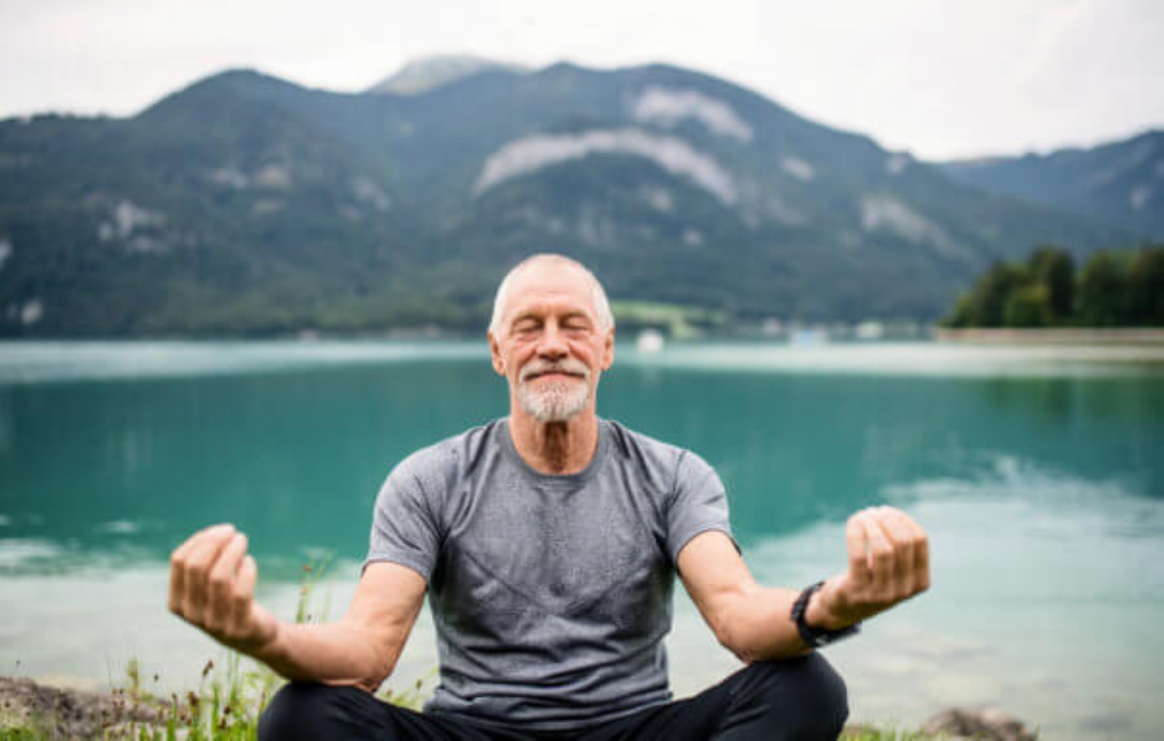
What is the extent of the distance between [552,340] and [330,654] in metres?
1.11

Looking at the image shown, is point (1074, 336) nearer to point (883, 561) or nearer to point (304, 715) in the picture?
point (883, 561)

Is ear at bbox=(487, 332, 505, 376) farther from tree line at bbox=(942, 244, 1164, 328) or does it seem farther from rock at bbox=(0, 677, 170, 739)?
tree line at bbox=(942, 244, 1164, 328)

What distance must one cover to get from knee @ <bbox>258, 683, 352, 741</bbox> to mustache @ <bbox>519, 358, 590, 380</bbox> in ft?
3.52

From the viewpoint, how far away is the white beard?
2.82m

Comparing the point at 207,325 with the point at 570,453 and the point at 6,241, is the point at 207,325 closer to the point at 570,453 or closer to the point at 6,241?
the point at 6,241

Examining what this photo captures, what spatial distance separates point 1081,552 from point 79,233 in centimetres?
18866

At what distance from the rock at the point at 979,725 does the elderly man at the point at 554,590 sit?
3695mm

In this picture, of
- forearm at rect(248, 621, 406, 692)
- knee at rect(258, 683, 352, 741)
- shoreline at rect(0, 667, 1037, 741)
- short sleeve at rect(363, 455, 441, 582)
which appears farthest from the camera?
shoreline at rect(0, 667, 1037, 741)

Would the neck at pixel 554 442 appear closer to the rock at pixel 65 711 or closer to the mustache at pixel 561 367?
the mustache at pixel 561 367

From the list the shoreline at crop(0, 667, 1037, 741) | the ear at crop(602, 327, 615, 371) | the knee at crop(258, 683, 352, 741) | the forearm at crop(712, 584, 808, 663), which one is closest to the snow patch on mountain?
the shoreline at crop(0, 667, 1037, 741)

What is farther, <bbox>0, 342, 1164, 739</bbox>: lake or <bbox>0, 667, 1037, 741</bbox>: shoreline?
<bbox>0, 342, 1164, 739</bbox>: lake

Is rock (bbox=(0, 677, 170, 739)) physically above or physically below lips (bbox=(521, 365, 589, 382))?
below

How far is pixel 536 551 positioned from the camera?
8.92 feet

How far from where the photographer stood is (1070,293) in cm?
9381
